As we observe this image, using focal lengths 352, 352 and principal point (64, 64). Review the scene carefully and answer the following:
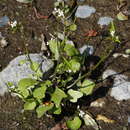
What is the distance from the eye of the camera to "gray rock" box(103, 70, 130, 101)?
3367 mm

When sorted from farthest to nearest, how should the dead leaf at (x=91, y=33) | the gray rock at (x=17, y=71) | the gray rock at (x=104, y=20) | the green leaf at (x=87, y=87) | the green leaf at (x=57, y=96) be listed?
the gray rock at (x=104, y=20)
the dead leaf at (x=91, y=33)
the gray rock at (x=17, y=71)
the green leaf at (x=87, y=87)
the green leaf at (x=57, y=96)

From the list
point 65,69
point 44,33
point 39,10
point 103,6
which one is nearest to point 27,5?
point 39,10

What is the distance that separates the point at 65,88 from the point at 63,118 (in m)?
0.28

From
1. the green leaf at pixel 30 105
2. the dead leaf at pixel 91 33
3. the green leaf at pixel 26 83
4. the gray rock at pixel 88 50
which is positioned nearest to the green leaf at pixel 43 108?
the green leaf at pixel 30 105

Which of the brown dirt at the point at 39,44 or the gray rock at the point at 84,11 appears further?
the gray rock at the point at 84,11

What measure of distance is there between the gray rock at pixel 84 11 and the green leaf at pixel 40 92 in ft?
5.12

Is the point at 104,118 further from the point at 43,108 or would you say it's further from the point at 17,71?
the point at 17,71

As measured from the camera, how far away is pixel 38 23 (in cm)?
411

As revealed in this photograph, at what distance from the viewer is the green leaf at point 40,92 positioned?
2.81 metres

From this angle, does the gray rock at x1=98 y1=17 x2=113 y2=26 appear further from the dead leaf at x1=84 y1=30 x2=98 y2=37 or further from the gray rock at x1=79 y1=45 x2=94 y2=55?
the gray rock at x1=79 y1=45 x2=94 y2=55

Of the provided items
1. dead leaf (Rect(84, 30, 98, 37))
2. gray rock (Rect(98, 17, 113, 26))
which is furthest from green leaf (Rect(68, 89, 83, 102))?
gray rock (Rect(98, 17, 113, 26))

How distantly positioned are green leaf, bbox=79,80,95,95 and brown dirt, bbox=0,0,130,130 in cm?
22

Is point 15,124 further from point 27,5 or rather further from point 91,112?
point 27,5

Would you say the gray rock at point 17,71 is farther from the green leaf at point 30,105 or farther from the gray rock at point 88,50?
the gray rock at point 88,50
